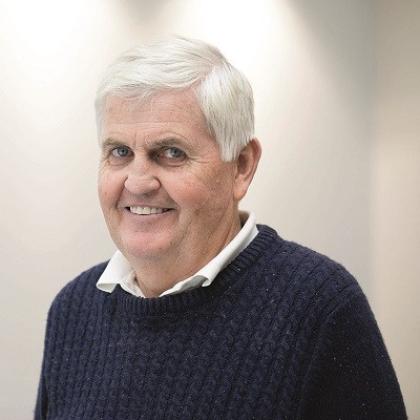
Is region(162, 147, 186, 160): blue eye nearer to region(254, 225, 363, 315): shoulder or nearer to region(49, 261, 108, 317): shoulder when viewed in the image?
region(254, 225, 363, 315): shoulder

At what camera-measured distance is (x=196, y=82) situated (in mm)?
1240

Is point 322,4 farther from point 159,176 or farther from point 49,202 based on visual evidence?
point 159,176

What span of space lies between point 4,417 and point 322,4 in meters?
2.28

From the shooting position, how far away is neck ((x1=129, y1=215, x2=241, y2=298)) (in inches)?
51.7

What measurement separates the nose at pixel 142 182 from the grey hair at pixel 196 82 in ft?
0.42

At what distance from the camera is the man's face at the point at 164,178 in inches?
48.7

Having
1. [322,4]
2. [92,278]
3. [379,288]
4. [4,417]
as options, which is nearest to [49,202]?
[4,417]

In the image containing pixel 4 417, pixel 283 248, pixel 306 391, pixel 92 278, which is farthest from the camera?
pixel 4 417

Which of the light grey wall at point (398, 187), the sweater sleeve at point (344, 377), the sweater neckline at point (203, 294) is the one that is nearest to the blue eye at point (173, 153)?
the sweater neckline at point (203, 294)

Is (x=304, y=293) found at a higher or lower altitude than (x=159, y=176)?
lower

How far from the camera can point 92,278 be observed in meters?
1.57

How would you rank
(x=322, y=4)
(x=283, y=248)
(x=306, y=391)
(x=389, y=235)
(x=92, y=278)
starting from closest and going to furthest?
(x=306, y=391) → (x=283, y=248) → (x=92, y=278) → (x=322, y=4) → (x=389, y=235)

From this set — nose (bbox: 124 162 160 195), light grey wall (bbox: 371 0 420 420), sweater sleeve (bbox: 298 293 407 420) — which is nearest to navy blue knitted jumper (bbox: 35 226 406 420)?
sweater sleeve (bbox: 298 293 407 420)

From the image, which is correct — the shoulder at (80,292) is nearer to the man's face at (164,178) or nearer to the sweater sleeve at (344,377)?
the man's face at (164,178)
